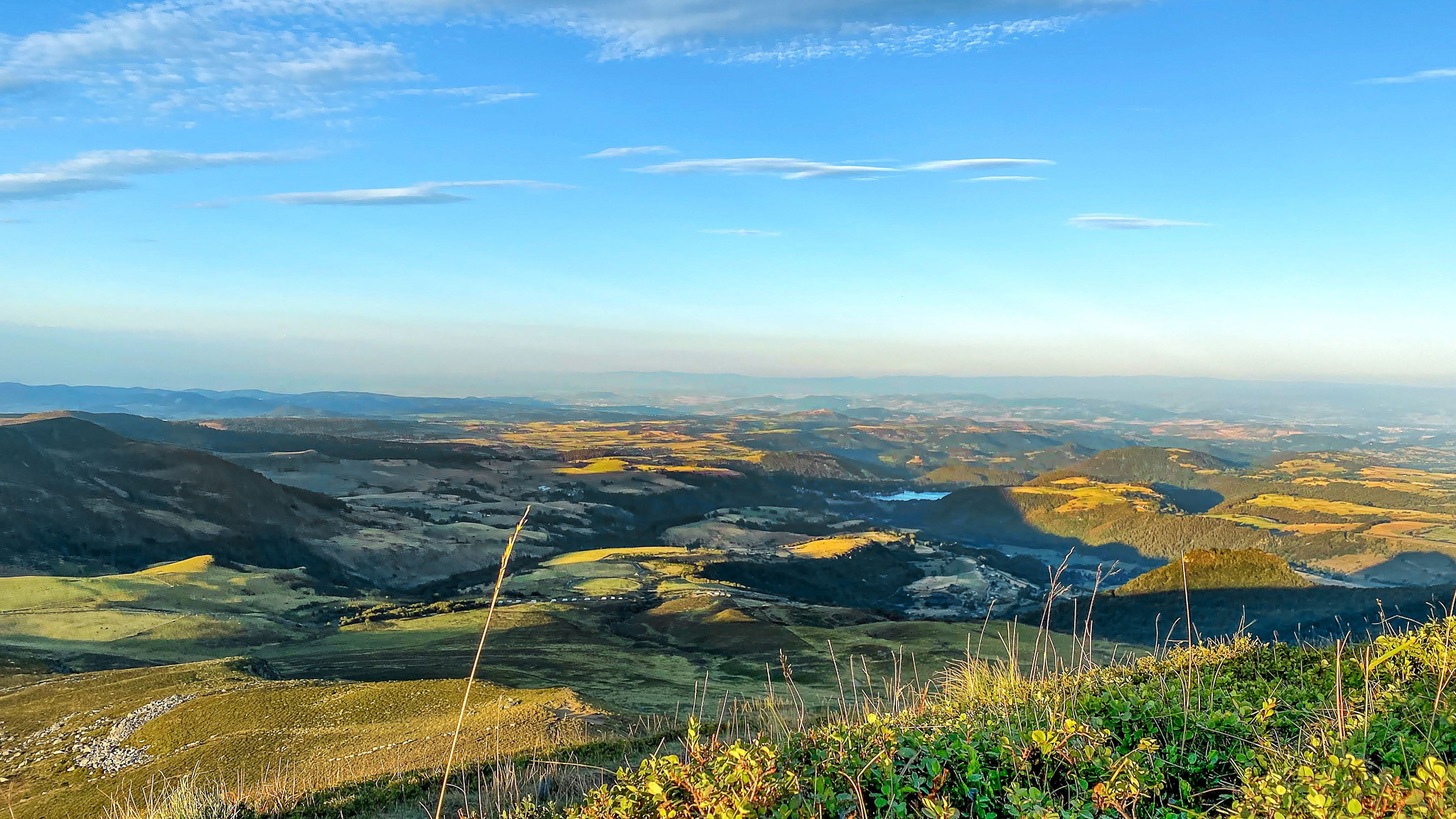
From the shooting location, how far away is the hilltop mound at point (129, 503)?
90.8m

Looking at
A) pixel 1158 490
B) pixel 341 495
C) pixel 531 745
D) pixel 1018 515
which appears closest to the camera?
pixel 531 745

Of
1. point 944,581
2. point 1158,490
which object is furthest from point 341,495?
point 1158,490

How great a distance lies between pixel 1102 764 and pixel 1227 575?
3715 inches

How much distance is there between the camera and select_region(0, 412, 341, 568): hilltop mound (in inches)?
3573

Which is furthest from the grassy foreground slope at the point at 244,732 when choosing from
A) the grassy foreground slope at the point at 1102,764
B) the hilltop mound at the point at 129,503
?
the hilltop mound at the point at 129,503

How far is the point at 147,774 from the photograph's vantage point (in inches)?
711

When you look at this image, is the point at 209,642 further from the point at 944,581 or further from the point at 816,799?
the point at 944,581

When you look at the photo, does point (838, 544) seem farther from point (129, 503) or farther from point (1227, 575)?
point (129, 503)

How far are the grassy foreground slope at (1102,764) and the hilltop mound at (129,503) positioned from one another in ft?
344

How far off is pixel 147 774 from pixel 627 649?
97.5ft

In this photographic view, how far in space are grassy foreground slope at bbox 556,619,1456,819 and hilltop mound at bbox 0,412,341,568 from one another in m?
105

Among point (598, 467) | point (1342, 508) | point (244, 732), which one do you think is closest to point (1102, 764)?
point (244, 732)

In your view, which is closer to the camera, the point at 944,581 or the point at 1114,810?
the point at 1114,810

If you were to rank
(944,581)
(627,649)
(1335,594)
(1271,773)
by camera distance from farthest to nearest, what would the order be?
(944,581), (1335,594), (627,649), (1271,773)
